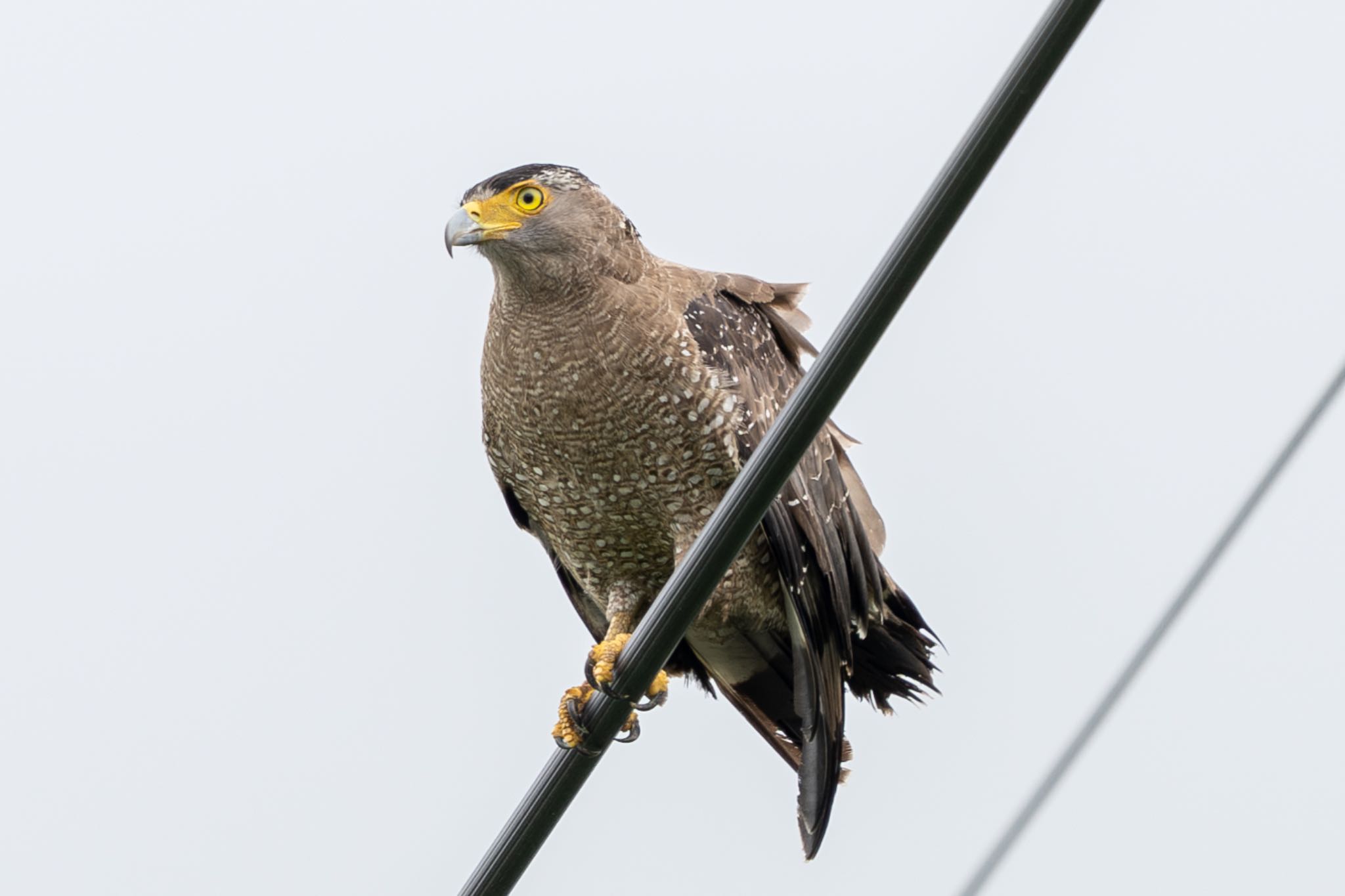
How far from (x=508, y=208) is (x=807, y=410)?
2700 mm

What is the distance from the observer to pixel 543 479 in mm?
5680

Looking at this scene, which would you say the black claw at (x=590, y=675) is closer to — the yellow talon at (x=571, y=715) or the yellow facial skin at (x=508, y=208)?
the yellow talon at (x=571, y=715)

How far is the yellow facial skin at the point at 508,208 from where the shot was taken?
5.58m

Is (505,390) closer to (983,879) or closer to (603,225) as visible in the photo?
(603,225)

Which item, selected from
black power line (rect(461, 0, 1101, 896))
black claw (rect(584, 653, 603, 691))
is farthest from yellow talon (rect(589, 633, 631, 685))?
black power line (rect(461, 0, 1101, 896))

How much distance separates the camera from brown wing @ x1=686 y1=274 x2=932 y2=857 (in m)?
5.50

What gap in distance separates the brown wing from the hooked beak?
2.19ft

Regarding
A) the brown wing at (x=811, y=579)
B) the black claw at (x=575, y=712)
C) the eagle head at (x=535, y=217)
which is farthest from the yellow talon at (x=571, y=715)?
the eagle head at (x=535, y=217)

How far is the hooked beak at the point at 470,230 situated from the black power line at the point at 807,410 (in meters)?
2.08

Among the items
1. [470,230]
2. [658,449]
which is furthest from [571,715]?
[470,230]

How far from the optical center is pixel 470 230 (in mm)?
5570

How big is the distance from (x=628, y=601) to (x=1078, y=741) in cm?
202

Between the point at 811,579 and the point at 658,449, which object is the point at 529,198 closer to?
the point at 658,449

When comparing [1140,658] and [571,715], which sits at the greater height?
[1140,658]
